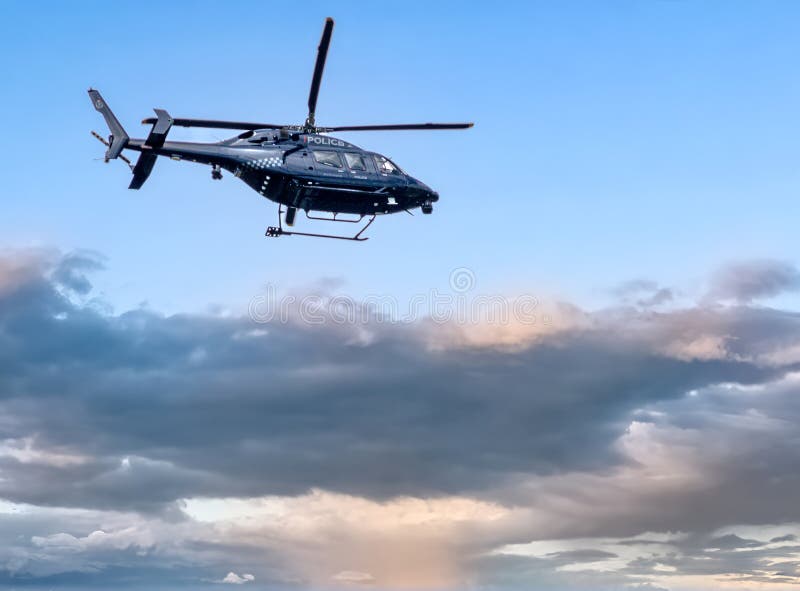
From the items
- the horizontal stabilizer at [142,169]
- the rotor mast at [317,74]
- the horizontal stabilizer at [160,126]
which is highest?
the rotor mast at [317,74]

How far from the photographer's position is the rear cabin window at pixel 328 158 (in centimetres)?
6041

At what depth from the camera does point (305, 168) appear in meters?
59.4

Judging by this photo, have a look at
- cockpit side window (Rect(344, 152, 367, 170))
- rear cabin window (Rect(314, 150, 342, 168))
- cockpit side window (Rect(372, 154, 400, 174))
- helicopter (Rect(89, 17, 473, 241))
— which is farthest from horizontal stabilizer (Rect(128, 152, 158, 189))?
cockpit side window (Rect(372, 154, 400, 174))

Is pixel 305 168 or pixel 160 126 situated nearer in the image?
pixel 160 126

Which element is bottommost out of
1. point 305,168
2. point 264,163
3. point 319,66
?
point 305,168

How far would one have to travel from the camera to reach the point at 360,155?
62062 millimetres

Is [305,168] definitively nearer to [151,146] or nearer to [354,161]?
[354,161]

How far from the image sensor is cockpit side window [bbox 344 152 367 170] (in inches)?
2411

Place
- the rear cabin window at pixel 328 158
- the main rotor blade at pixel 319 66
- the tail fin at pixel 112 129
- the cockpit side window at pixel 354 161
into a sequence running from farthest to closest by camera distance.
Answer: the cockpit side window at pixel 354 161 < the rear cabin window at pixel 328 158 < the tail fin at pixel 112 129 < the main rotor blade at pixel 319 66

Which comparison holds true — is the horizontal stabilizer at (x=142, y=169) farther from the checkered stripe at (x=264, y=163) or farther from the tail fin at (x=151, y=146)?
the checkered stripe at (x=264, y=163)

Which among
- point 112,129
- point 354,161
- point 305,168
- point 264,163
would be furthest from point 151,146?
point 354,161

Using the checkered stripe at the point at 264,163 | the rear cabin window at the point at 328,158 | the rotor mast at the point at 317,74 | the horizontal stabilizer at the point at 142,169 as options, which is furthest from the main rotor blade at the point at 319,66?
the horizontal stabilizer at the point at 142,169

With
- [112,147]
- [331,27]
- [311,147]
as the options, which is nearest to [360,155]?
[311,147]

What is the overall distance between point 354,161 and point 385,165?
8.12 feet
